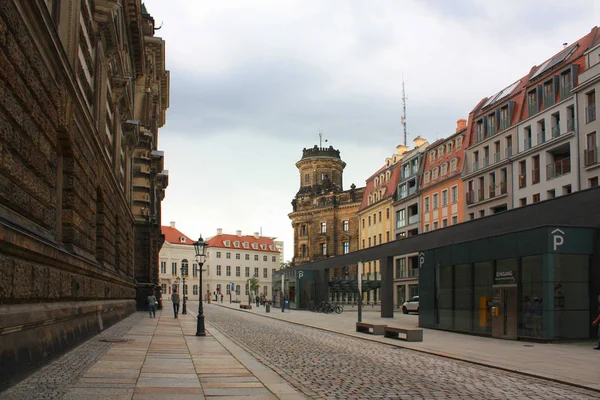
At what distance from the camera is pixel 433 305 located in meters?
29.8

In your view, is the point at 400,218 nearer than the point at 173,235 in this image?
Yes

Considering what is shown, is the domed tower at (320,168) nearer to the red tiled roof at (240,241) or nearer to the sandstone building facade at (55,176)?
the red tiled roof at (240,241)

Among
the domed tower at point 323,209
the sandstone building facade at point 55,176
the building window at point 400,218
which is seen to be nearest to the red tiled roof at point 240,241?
the domed tower at point 323,209

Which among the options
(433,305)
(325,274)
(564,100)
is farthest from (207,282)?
(433,305)

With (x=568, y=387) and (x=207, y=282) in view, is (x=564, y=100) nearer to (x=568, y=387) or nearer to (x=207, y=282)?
(x=568, y=387)

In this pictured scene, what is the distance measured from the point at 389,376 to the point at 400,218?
65752 millimetres

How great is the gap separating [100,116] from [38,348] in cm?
1258

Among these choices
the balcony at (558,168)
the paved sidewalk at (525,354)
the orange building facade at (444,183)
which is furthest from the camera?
the orange building facade at (444,183)

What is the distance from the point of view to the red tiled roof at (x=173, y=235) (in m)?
136

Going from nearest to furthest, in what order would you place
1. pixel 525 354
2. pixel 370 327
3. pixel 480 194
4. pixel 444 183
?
pixel 525 354
pixel 370 327
pixel 480 194
pixel 444 183

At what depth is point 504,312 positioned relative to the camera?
23984 mm

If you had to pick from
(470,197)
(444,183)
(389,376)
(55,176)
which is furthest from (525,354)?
(444,183)

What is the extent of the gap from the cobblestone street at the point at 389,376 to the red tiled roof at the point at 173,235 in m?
118

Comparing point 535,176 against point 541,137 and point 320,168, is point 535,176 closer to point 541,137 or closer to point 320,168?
point 541,137
